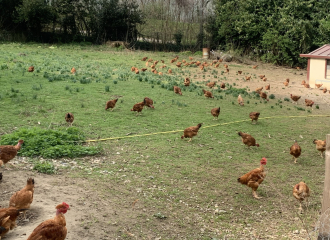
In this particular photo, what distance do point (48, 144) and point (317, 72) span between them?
52.2 ft

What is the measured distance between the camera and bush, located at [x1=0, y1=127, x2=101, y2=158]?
7.86 m

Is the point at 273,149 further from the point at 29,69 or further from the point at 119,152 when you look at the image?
the point at 29,69

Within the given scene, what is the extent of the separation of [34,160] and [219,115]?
268 inches

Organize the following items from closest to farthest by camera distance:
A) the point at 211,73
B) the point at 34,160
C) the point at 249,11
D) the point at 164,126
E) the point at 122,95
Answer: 1. the point at 34,160
2. the point at 164,126
3. the point at 122,95
4. the point at 211,73
5. the point at 249,11

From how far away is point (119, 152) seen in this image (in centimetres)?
859

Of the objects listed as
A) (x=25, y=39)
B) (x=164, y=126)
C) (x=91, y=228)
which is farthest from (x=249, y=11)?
(x=91, y=228)

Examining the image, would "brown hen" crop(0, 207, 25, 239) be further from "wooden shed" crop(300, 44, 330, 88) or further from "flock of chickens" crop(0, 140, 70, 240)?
"wooden shed" crop(300, 44, 330, 88)

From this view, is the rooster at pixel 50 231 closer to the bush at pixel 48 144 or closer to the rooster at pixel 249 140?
the bush at pixel 48 144

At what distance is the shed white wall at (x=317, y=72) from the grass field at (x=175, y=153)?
3790 mm

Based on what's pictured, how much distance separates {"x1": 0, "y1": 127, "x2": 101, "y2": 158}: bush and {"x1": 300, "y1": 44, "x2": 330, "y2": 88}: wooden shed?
15.0m

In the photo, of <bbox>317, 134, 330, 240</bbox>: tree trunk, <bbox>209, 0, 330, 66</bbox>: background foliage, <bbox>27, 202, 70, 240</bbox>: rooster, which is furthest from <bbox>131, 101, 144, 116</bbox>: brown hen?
<bbox>209, 0, 330, 66</bbox>: background foliage

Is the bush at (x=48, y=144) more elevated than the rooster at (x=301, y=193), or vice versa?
the bush at (x=48, y=144)

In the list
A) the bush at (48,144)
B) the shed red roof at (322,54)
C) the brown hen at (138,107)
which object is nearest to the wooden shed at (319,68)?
the shed red roof at (322,54)

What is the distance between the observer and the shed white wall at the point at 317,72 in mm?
19595
